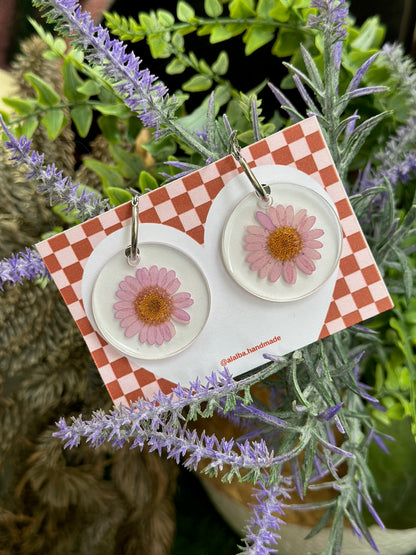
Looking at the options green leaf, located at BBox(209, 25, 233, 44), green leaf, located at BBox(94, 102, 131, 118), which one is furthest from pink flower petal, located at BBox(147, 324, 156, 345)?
green leaf, located at BBox(209, 25, 233, 44)

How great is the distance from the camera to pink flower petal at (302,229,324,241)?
40cm

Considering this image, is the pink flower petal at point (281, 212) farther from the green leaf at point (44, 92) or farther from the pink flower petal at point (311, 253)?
the green leaf at point (44, 92)

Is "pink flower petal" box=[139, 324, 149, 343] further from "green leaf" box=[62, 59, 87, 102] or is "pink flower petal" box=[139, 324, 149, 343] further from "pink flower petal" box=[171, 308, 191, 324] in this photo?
"green leaf" box=[62, 59, 87, 102]

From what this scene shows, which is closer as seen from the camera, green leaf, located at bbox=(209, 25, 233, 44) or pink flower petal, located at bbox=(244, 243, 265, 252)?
pink flower petal, located at bbox=(244, 243, 265, 252)

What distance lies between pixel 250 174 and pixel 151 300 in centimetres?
12

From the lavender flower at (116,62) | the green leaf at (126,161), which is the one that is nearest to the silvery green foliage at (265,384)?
the lavender flower at (116,62)

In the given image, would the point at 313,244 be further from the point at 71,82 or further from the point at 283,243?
the point at 71,82

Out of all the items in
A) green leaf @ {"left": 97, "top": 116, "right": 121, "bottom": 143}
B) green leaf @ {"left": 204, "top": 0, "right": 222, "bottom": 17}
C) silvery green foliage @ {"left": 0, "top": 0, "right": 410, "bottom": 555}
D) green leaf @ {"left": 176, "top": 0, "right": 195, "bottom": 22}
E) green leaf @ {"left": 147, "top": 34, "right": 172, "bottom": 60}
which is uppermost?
green leaf @ {"left": 176, "top": 0, "right": 195, "bottom": 22}

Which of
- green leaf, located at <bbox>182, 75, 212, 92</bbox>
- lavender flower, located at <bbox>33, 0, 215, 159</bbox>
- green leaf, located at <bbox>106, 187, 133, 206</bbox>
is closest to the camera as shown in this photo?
lavender flower, located at <bbox>33, 0, 215, 159</bbox>

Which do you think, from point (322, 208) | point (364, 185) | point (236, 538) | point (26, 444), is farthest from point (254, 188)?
point (236, 538)

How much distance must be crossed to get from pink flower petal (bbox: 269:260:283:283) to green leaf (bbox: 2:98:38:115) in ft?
0.91

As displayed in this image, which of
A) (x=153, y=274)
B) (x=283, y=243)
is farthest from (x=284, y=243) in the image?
(x=153, y=274)

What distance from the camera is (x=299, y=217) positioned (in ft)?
1.30

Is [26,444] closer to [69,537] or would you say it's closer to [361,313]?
[69,537]
